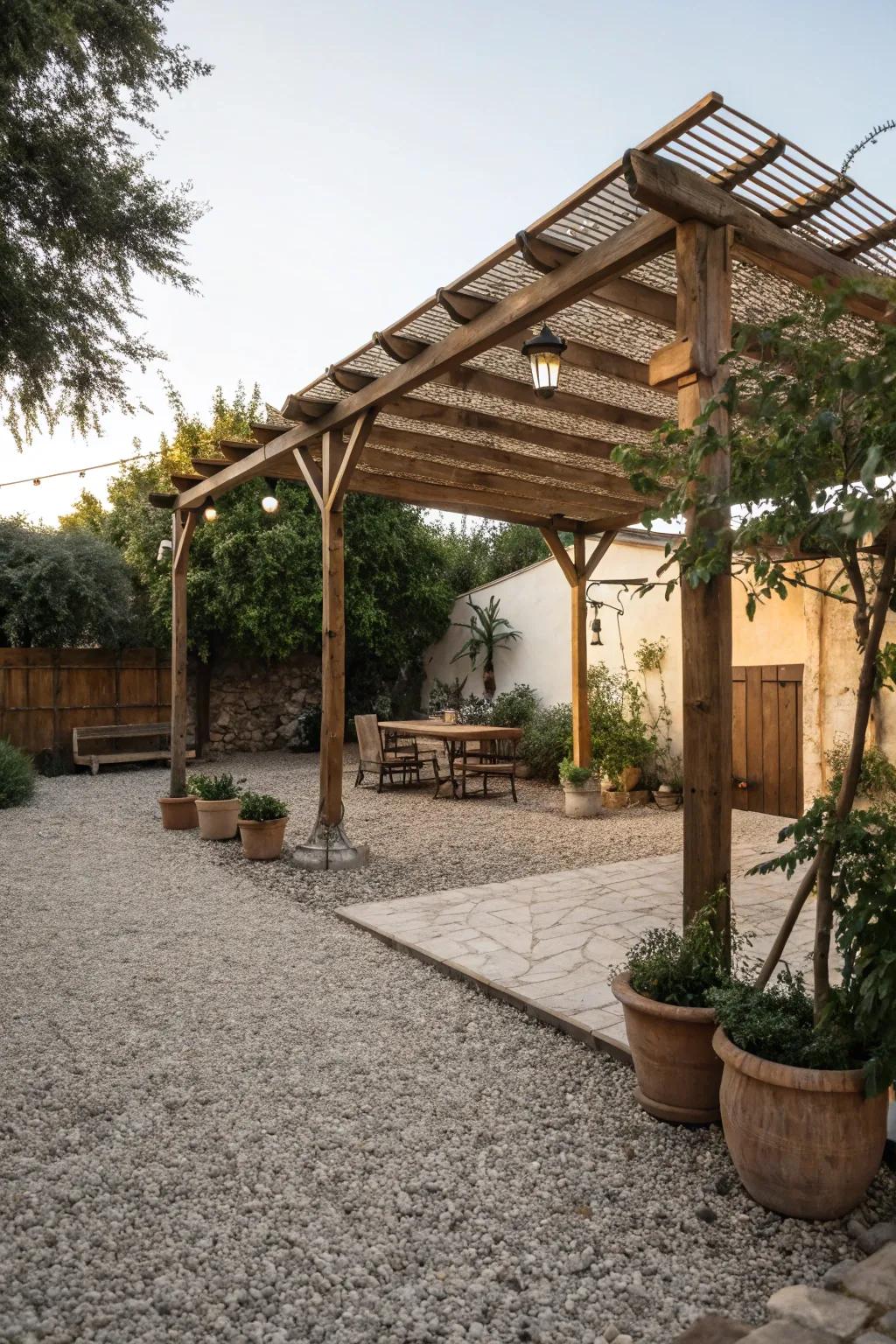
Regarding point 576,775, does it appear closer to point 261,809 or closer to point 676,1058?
point 261,809

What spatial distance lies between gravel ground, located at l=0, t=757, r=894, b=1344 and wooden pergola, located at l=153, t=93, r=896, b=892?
91 centimetres

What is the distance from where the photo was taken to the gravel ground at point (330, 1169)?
5.94ft

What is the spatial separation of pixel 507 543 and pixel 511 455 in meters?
13.9

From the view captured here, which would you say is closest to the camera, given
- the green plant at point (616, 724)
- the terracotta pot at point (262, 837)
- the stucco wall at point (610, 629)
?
the terracotta pot at point (262, 837)

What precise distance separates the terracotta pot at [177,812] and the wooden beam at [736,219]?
627cm

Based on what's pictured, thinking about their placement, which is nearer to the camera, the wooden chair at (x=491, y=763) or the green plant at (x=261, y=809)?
the green plant at (x=261, y=809)

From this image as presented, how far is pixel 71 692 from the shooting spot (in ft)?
38.9

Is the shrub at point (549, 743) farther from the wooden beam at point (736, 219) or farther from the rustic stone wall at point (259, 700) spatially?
the wooden beam at point (736, 219)

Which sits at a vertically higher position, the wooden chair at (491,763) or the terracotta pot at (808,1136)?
the wooden chair at (491,763)

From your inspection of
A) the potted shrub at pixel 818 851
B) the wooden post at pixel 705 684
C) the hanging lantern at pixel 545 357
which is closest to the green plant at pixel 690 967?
the wooden post at pixel 705 684

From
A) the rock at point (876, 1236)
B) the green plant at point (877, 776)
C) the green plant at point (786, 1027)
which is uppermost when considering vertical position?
the green plant at point (877, 776)

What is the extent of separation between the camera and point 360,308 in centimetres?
1093

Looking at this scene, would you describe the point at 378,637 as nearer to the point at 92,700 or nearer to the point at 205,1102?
the point at 92,700

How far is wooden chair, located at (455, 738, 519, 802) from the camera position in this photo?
9.41 metres
